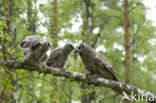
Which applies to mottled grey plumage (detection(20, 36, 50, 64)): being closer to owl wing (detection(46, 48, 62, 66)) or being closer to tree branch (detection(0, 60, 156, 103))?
tree branch (detection(0, 60, 156, 103))

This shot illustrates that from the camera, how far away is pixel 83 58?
529 centimetres

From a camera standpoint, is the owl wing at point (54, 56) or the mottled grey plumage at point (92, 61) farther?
the owl wing at point (54, 56)

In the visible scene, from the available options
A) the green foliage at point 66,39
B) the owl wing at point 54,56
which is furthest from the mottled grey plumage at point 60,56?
the green foliage at point 66,39

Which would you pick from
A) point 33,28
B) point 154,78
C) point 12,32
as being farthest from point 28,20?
point 154,78

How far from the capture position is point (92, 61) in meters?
5.25

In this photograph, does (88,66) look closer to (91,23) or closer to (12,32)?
(12,32)

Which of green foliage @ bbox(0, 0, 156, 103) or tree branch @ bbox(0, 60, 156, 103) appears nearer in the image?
tree branch @ bbox(0, 60, 156, 103)

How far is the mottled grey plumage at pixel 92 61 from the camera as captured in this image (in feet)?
17.1

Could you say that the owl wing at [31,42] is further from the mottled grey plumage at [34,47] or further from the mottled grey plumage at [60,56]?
the mottled grey plumage at [60,56]

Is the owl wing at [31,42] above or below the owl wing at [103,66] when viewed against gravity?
above

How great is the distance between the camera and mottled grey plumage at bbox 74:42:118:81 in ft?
17.1

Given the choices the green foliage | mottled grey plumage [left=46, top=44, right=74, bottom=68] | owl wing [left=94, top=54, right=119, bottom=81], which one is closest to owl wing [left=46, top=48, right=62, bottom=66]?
mottled grey plumage [left=46, top=44, right=74, bottom=68]

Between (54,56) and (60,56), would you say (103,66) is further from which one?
(54,56)

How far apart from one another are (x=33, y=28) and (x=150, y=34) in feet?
39.0
